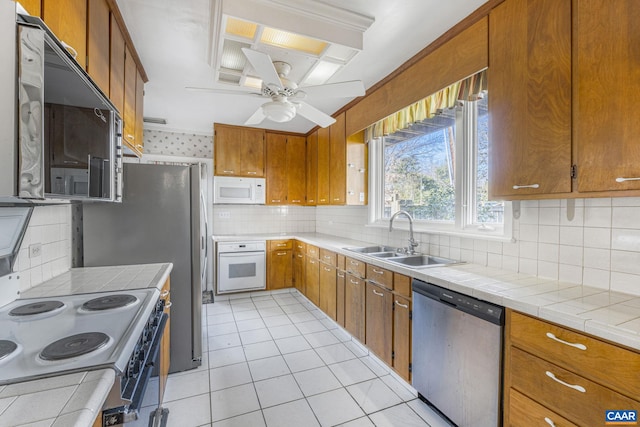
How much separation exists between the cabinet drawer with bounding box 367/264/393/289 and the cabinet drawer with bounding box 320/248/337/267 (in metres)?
0.70

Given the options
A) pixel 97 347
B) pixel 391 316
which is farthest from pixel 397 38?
pixel 97 347

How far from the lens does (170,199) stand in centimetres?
224

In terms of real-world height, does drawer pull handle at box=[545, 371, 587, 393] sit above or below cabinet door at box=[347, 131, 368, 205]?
below

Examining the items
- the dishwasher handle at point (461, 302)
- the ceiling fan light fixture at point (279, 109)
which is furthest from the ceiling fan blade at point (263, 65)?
the dishwasher handle at point (461, 302)

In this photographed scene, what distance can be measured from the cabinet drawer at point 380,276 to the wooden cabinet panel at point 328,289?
716 millimetres

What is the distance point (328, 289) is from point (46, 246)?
237cm

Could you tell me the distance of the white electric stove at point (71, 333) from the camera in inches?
31.6

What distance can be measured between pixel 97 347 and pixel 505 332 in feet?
5.42

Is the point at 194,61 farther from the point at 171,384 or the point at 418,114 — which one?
the point at 171,384

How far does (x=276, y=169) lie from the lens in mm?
4391

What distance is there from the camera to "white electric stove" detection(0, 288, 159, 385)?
802mm

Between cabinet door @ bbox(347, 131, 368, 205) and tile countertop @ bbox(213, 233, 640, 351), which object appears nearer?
tile countertop @ bbox(213, 233, 640, 351)

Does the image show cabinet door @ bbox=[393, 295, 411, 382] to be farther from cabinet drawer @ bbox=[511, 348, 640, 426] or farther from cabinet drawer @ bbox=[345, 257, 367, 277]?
cabinet drawer @ bbox=[511, 348, 640, 426]

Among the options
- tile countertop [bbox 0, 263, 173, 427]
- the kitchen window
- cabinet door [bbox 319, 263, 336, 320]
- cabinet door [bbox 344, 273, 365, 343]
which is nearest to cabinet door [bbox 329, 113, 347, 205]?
the kitchen window
